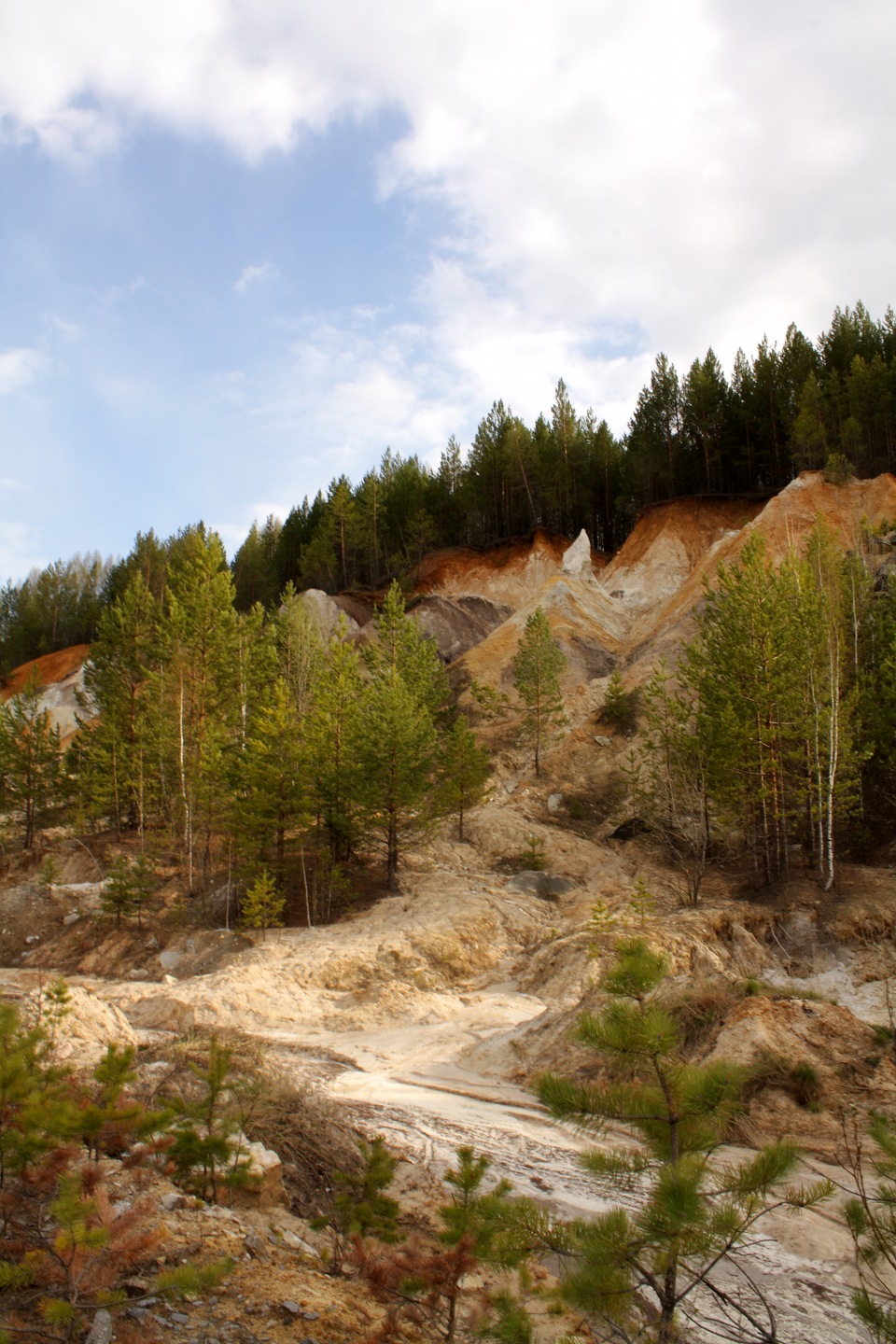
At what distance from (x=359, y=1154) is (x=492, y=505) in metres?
58.4

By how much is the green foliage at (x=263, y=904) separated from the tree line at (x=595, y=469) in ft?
125

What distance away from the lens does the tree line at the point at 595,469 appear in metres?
48.7

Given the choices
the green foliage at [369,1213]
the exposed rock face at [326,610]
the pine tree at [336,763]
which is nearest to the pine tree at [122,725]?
the pine tree at [336,763]

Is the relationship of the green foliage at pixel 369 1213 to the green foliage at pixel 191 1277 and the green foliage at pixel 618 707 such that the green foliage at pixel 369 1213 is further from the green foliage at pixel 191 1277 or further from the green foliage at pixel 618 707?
the green foliage at pixel 618 707

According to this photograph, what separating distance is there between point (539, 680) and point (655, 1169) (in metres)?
33.6

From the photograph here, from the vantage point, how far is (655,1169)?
4926 millimetres

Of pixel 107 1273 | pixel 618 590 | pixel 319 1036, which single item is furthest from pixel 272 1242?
pixel 618 590

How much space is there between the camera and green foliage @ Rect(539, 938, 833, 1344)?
4367mm

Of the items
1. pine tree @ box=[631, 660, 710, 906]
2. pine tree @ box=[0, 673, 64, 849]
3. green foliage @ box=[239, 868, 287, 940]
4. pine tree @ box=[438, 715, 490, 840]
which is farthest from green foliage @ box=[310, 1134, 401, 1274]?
pine tree @ box=[0, 673, 64, 849]

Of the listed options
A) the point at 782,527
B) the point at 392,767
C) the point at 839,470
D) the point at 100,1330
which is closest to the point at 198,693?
the point at 392,767

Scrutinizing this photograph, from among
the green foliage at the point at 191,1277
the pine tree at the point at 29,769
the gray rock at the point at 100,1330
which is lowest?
the gray rock at the point at 100,1330

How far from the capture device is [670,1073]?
5148 mm

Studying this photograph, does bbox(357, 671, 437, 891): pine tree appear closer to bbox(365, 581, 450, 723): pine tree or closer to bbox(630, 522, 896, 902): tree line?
bbox(630, 522, 896, 902): tree line

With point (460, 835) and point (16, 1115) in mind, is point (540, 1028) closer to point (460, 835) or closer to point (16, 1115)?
point (16, 1115)
